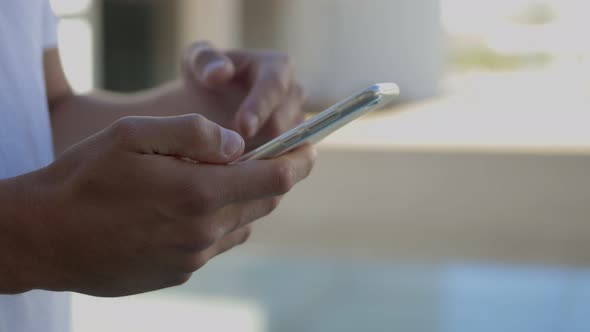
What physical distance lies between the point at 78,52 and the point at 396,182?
7.37 ft

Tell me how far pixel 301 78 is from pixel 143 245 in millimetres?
5463

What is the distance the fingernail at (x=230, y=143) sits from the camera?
0.54 meters

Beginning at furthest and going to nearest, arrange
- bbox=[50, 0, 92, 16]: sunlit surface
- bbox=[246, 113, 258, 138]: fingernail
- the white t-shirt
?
1. bbox=[50, 0, 92, 16]: sunlit surface
2. bbox=[246, 113, 258, 138]: fingernail
3. the white t-shirt

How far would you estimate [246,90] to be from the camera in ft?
2.89

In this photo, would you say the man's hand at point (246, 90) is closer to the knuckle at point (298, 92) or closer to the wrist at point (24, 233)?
the knuckle at point (298, 92)

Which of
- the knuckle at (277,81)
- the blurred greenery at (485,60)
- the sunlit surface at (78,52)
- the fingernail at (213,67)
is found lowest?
the blurred greenery at (485,60)

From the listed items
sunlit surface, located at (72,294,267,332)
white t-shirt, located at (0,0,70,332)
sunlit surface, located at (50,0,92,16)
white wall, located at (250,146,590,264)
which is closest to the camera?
white t-shirt, located at (0,0,70,332)

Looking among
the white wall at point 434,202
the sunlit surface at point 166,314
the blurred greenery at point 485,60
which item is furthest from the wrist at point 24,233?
the blurred greenery at point 485,60

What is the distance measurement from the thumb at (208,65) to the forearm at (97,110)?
4 centimetres

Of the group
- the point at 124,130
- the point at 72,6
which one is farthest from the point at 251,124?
the point at 72,6

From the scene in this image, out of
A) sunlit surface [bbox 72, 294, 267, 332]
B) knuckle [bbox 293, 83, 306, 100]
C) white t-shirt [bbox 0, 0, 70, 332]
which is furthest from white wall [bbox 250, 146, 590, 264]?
white t-shirt [bbox 0, 0, 70, 332]

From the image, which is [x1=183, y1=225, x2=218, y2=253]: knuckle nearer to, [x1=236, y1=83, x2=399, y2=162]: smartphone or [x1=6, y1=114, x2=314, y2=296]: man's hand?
[x1=6, y1=114, x2=314, y2=296]: man's hand

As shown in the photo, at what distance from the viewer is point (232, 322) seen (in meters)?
2.47

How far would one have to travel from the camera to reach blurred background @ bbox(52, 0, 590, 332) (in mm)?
2588
